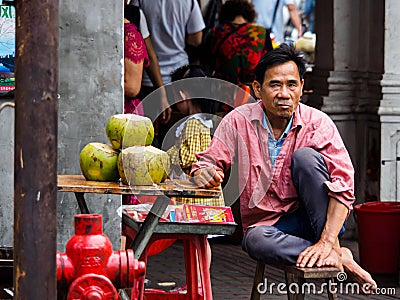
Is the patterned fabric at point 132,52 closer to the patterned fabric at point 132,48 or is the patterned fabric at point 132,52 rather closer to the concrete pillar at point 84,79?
the patterned fabric at point 132,48

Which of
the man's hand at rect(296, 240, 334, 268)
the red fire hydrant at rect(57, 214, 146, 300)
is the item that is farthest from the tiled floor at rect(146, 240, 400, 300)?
the red fire hydrant at rect(57, 214, 146, 300)

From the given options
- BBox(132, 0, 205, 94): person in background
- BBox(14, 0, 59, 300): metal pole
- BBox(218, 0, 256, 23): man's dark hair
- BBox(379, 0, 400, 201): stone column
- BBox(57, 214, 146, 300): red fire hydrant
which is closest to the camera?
BBox(14, 0, 59, 300): metal pole

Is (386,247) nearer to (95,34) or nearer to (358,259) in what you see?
(358,259)

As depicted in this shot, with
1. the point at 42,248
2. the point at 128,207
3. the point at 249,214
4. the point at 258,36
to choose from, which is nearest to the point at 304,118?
the point at 249,214

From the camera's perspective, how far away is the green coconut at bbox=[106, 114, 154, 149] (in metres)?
4.22

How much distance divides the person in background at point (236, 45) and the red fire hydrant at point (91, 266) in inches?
180

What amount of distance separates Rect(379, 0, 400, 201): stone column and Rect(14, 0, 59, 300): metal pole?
4930 mm

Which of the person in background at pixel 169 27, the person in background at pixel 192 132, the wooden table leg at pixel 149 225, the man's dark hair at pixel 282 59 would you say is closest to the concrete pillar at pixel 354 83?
the person in background at pixel 169 27

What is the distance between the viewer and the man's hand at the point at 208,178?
4281 mm

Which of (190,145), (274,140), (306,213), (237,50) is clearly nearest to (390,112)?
(237,50)

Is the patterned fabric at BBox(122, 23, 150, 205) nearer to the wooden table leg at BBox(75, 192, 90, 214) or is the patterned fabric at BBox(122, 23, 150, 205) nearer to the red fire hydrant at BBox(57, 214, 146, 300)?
the wooden table leg at BBox(75, 192, 90, 214)

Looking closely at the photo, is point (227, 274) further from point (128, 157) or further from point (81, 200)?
point (128, 157)

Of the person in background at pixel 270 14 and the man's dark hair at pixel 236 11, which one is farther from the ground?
the person in background at pixel 270 14

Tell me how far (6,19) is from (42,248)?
275 centimetres
